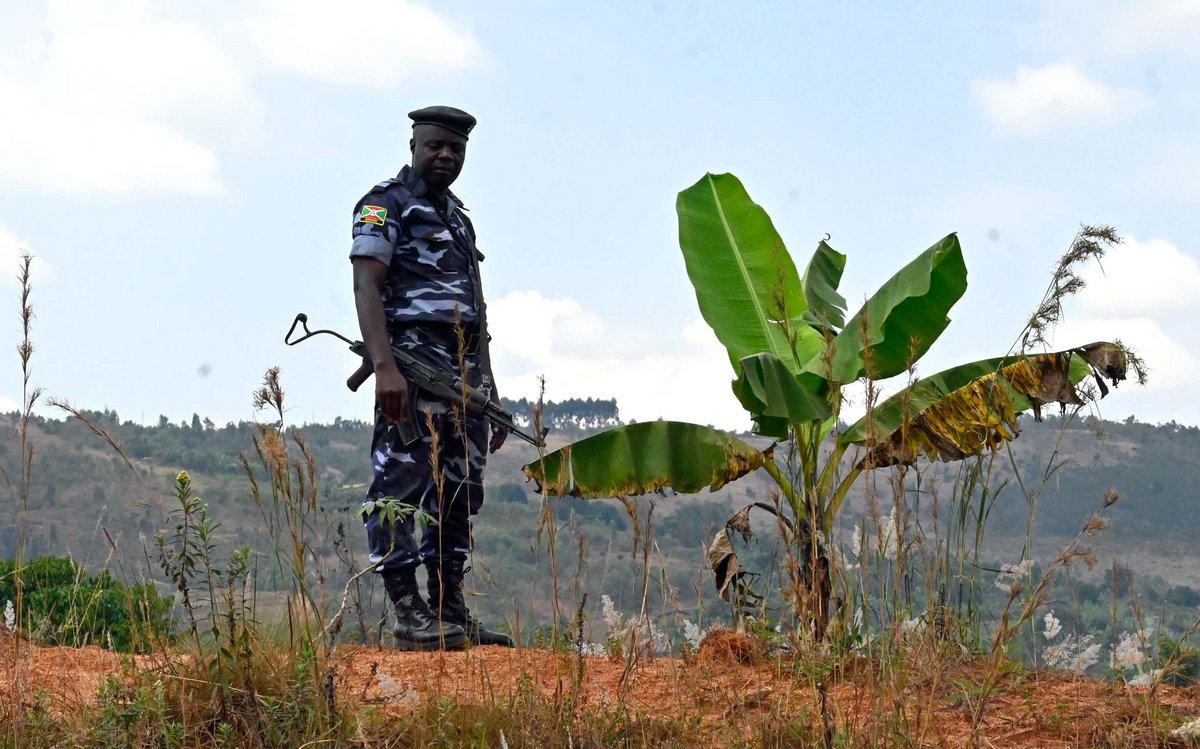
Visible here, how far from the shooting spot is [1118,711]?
13.1 feet

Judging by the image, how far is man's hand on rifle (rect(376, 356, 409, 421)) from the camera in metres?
5.30

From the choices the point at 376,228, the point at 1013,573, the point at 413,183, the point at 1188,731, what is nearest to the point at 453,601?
the point at 376,228

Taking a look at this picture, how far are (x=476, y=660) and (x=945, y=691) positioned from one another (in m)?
1.79

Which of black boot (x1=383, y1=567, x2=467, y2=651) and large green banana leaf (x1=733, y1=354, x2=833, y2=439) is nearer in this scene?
large green banana leaf (x1=733, y1=354, x2=833, y2=439)

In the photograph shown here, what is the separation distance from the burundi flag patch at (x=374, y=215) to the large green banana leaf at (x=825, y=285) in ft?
7.26

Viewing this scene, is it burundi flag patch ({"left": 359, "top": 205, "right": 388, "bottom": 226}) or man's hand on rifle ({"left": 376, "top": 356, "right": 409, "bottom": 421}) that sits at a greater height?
burundi flag patch ({"left": 359, "top": 205, "right": 388, "bottom": 226})

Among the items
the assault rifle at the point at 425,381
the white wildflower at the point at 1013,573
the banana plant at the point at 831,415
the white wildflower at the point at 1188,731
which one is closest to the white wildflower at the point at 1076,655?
the white wildflower at the point at 1013,573

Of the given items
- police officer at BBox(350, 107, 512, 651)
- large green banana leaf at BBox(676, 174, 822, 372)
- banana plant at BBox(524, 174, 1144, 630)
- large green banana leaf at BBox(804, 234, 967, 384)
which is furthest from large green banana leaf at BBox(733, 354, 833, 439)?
police officer at BBox(350, 107, 512, 651)

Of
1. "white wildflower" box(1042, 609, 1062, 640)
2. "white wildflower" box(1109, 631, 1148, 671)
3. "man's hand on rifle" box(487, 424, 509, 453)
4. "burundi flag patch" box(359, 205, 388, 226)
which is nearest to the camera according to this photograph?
"white wildflower" box(1109, 631, 1148, 671)

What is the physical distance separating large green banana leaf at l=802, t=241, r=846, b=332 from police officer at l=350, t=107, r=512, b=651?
6.02 feet

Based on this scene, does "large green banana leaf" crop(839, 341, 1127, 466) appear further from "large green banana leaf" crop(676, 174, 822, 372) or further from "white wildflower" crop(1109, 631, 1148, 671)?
"white wildflower" crop(1109, 631, 1148, 671)

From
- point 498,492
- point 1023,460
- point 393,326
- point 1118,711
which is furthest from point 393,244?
point 1023,460

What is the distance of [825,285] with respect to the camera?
22.1 ft

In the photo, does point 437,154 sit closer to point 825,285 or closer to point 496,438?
point 496,438
